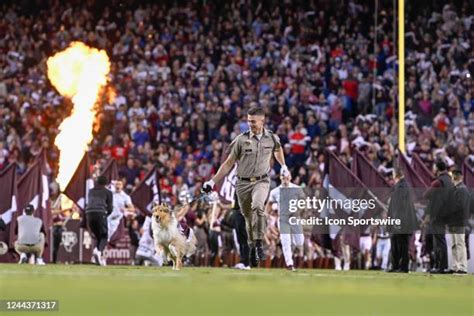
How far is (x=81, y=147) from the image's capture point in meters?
36.5

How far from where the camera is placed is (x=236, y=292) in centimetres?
1634

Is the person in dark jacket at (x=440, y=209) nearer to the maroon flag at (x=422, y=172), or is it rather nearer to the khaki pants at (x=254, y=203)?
the maroon flag at (x=422, y=172)

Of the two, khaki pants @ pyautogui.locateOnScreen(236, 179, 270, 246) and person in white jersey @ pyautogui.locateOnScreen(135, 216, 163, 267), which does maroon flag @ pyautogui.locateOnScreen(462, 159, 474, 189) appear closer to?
person in white jersey @ pyautogui.locateOnScreen(135, 216, 163, 267)

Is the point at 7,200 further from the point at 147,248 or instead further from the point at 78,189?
the point at 147,248

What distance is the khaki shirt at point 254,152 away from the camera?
1958cm

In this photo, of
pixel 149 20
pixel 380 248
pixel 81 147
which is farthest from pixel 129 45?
pixel 380 248

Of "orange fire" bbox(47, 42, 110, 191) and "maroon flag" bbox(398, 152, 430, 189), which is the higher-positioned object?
A: "orange fire" bbox(47, 42, 110, 191)

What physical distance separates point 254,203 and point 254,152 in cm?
72

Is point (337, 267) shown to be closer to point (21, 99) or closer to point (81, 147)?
point (81, 147)

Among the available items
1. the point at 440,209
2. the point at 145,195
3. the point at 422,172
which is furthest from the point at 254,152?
the point at 145,195

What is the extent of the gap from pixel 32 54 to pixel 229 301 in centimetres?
2725

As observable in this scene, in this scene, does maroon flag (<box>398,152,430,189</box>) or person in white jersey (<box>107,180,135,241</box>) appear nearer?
maroon flag (<box>398,152,430,189</box>)

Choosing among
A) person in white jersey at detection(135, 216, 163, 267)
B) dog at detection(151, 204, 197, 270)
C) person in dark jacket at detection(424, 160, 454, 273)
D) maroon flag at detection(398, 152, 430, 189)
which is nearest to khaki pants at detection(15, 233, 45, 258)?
person in white jersey at detection(135, 216, 163, 267)

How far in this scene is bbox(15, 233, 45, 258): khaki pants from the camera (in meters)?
28.2
